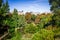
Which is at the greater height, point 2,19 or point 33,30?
point 2,19

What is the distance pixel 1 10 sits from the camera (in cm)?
2530

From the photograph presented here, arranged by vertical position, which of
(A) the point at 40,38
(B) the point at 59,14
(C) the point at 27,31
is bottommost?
(C) the point at 27,31

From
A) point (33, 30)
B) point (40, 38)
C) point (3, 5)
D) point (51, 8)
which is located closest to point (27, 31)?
point (33, 30)

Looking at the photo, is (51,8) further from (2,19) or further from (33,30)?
(33,30)

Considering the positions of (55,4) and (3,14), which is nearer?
(55,4)

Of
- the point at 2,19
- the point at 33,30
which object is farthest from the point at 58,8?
the point at 33,30

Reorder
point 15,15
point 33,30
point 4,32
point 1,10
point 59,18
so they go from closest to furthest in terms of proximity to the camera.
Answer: point 59,18 < point 1,10 < point 4,32 < point 33,30 < point 15,15

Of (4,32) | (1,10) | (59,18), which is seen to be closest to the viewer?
(59,18)

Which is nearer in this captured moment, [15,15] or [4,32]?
[4,32]

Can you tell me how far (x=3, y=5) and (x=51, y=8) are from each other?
280 inches

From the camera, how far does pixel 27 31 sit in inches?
1491

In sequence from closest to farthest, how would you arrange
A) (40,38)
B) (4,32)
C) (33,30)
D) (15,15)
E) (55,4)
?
(40,38) < (55,4) < (4,32) < (33,30) < (15,15)

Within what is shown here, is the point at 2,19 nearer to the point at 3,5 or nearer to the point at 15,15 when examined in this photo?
the point at 3,5

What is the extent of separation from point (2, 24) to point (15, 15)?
27.0 metres
